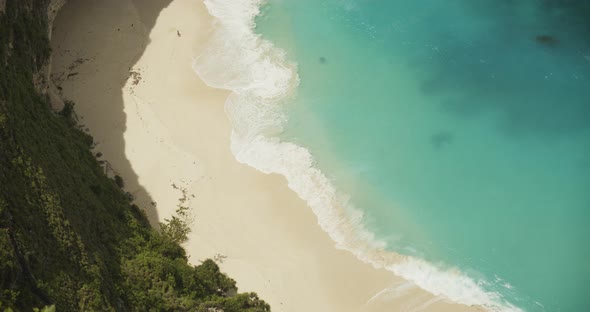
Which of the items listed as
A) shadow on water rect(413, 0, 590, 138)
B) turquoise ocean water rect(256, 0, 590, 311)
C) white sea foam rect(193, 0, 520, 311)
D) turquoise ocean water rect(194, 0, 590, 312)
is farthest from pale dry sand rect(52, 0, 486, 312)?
shadow on water rect(413, 0, 590, 138)

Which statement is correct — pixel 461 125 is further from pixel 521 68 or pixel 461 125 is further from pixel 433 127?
pixel 521 68

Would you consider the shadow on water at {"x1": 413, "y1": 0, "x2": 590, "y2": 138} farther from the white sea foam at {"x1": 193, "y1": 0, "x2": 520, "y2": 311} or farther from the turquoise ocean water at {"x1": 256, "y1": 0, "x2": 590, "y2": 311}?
the white sea foam at {"x1": 193, "y1": 0, "x2": 520, "y2": 311}

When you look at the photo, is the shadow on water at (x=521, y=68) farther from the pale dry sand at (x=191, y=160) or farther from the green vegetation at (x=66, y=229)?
the green vegetation at (x=66, y=229)

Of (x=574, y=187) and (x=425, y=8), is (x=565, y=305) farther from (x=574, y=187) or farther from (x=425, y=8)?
(x=425, y=8)

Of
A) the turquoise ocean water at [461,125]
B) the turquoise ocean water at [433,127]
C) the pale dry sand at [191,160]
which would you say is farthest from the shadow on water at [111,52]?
the turquoise ocean water at [461,125]

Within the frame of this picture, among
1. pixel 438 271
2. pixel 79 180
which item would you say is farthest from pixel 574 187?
pixel 79 180

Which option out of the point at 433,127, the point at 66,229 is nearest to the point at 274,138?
the point at 433,127
